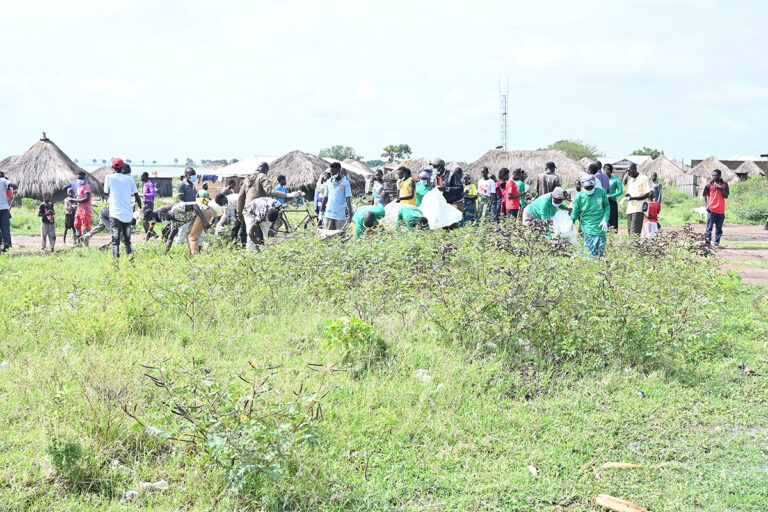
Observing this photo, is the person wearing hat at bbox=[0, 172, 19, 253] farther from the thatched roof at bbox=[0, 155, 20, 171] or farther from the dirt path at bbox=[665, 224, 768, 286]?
the thatched roof at bbox=[0, 155, 20, 171]

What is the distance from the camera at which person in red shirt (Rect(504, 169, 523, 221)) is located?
11.7 meters

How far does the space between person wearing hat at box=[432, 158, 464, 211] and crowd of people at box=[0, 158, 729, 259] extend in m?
0.02

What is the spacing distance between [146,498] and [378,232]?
5145 millimetres

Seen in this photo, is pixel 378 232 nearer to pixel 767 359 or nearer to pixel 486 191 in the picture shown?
pixel 767 359

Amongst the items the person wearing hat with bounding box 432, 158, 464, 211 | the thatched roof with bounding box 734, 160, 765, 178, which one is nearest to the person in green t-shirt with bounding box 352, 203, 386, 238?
the person wearing hat with bounding box 432, 158, 464, 211

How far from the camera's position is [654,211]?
32.9ft

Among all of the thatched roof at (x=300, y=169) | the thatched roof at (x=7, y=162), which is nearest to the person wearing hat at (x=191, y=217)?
the thatched roof at (x=300, y=169)

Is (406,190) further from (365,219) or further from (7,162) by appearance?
(7,162)

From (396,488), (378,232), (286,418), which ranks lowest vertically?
(396,488)

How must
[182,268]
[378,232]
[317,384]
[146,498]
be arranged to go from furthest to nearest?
[378,232]
[182,268]
[317,384]
[146,498]

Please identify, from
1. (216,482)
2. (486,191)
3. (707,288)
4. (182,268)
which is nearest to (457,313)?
(216,482)

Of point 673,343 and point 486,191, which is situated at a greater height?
point 486,191

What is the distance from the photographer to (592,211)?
26.6ft

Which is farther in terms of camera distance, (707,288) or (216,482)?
(707,288)
